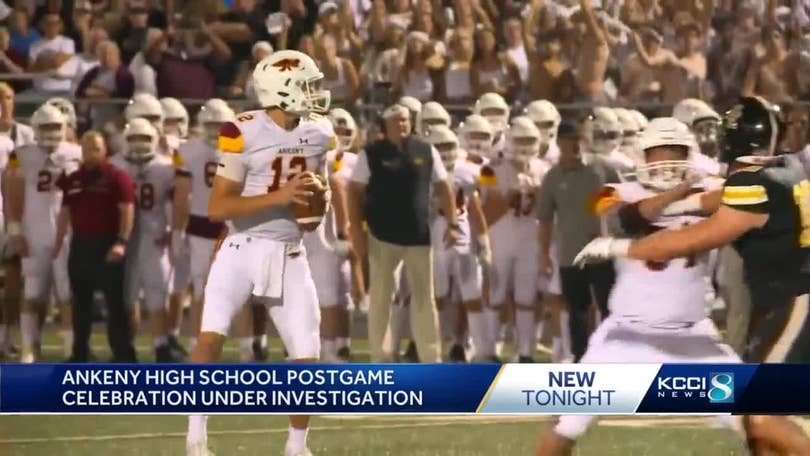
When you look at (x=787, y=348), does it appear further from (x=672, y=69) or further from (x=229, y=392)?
(x=672, y=69)

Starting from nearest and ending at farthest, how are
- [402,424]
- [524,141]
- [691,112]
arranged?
[402,424]
[524,141]
[691,112]

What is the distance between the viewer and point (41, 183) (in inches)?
513

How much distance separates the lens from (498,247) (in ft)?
42.9

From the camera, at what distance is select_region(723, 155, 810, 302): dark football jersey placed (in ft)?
23.9

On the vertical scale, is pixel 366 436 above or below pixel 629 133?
below

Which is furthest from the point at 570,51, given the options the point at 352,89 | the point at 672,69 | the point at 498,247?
the point at 498,247

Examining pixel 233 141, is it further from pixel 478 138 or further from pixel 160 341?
pixel 478 138

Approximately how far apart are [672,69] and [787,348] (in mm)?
8494

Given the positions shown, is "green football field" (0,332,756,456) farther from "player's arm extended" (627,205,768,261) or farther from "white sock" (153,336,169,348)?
"white sock" (153,336,169,348)

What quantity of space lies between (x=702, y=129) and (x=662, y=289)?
558 cm

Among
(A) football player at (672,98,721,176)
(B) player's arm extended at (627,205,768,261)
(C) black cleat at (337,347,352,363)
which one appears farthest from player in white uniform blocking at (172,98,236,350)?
(B) player's arm extended at (627,205,768,261)

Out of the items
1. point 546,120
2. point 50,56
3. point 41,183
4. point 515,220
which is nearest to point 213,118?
point 41,183

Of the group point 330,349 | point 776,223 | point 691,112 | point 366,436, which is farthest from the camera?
point 691,112

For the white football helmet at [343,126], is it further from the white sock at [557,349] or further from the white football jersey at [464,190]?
the white sock at [557,349]
